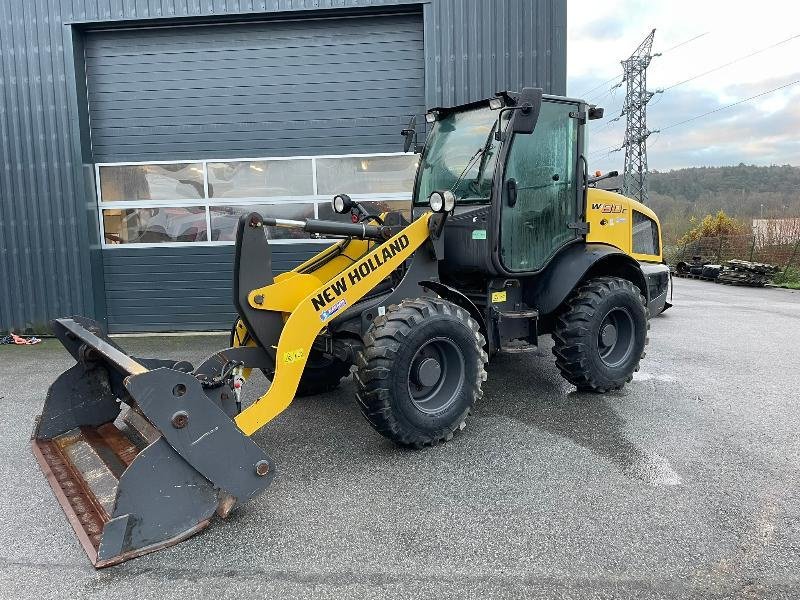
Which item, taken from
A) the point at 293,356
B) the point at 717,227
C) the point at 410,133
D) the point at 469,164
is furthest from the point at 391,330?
the point at 717,227

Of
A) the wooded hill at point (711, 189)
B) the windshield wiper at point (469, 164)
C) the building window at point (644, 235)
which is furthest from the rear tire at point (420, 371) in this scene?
the wooded hill at point (711, 189)

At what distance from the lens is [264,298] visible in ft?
13.3

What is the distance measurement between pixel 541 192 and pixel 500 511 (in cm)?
276

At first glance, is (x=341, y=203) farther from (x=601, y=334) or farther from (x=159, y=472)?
(x=159, y=472)

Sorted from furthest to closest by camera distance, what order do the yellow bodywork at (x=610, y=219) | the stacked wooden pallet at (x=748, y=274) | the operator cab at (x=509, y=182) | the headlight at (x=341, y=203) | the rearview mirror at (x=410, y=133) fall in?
1. the stacked wooden pallet at (x=748, y=274)
2. the rearview mirror at (x=410, y=133)
3. the yellow bodywork at (x=610, y=219)
4. the headlight at (x=341, y=203)
5. the operator cab at (x=509, y=182)

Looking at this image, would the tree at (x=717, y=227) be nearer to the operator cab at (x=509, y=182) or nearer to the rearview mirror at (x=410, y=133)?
the operator cab at (x=509, y=182)

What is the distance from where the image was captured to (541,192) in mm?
5047

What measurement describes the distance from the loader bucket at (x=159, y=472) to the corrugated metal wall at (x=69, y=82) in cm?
581

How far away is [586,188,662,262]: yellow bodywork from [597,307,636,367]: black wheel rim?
75cm

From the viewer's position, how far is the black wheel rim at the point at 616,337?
5379 mm

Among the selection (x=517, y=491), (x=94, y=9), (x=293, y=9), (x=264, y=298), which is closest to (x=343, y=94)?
(x=293, y=9)

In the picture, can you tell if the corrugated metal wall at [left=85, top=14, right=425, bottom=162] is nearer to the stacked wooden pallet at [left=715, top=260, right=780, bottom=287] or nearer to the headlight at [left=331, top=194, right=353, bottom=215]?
the headlight at [left=331, top=194, right=353, bottom=215]

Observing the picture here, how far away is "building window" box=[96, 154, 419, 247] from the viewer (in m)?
8.73

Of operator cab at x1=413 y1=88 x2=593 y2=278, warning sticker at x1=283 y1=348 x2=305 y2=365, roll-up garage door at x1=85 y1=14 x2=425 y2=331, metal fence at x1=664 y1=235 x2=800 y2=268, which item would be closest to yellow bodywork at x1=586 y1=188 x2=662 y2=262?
operator cab at x1=413 y1=88 x2=593 y2=278
